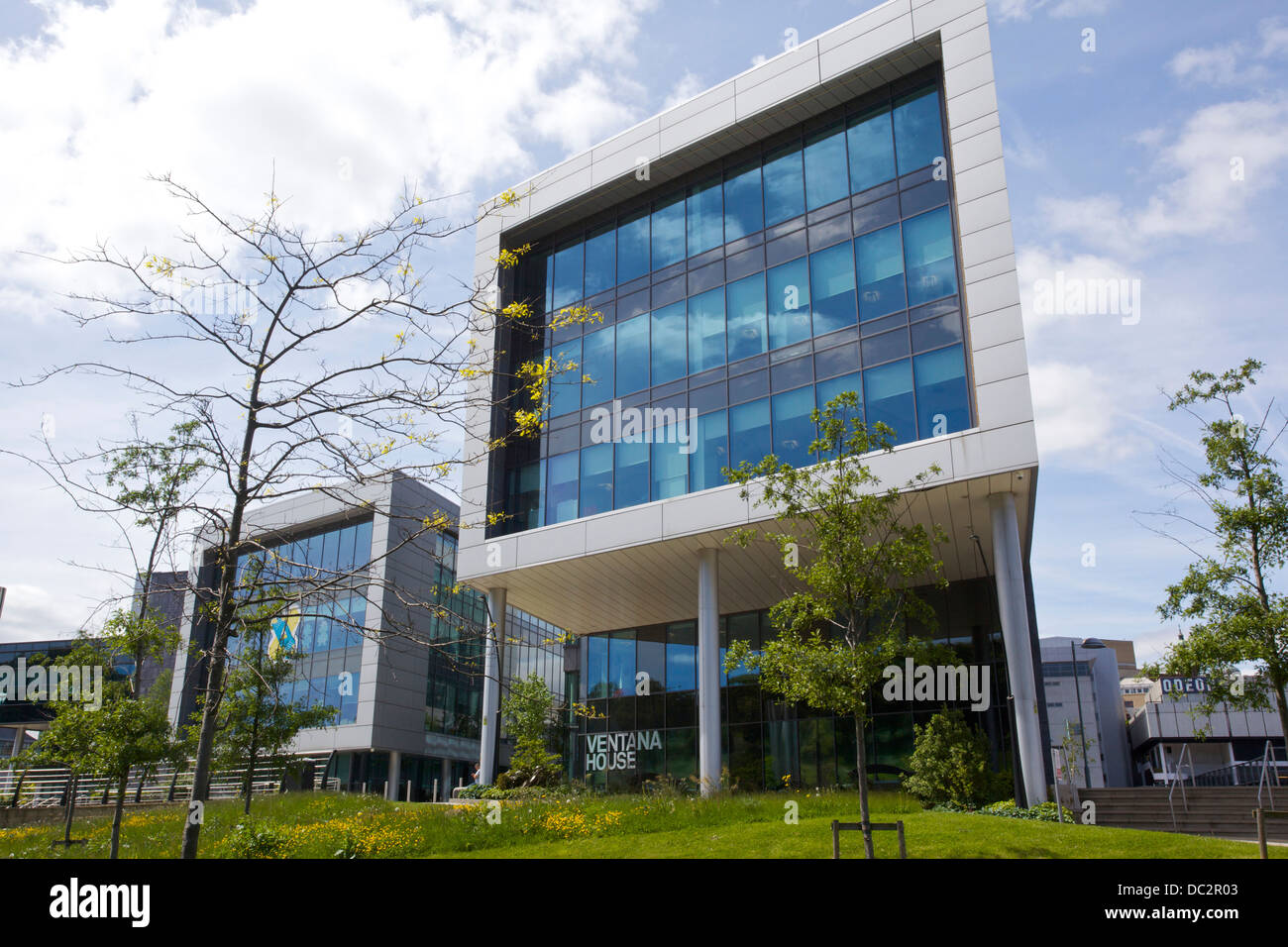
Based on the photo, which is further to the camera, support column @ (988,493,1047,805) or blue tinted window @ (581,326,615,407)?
blue tinted window @ (581,326,615,407)

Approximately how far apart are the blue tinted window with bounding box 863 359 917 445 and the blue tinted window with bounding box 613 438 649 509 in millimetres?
7331

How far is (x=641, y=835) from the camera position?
57.6 feet

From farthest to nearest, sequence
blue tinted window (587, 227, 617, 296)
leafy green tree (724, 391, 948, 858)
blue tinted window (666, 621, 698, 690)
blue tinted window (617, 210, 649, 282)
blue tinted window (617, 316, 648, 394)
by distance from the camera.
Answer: blue tinted window (666, 621, 698, 690)
blue tinted window (587, 227, 617, 296)
blue tinted window (617, 210, 649, 282)
blue tinted window (617, 316, 648, 394)
leafy green tree (724, 391, 948, 858)

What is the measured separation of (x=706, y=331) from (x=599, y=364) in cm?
415

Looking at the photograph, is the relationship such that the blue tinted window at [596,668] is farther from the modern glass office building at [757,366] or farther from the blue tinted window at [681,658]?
the blue tinted window at [681,658]

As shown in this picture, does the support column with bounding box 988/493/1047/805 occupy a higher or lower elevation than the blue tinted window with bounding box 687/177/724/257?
lower

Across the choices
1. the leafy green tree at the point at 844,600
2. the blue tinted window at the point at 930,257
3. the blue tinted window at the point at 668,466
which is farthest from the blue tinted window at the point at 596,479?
the leafy green tree at the point at 844,600

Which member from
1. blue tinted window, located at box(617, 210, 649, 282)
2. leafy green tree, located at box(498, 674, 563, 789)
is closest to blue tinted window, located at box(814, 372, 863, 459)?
blue tinted window, located at box(617, 210, 649, 282)

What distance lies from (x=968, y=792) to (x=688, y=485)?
36.5 ft

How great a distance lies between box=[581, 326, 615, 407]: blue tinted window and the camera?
97.6ft

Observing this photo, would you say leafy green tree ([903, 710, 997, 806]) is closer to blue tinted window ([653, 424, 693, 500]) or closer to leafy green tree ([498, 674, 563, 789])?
blue tinted window ([653, 424, 693, 500])

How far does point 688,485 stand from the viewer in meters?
26.7

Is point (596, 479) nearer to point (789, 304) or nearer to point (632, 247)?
point (789, 304)
